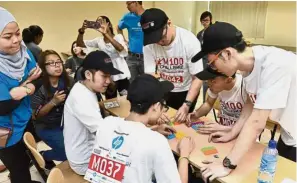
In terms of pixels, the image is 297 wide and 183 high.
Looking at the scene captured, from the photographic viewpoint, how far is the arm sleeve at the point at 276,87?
128cm

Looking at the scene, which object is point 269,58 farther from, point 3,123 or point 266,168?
point 3,123

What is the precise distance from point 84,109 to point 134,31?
2397 millimetres

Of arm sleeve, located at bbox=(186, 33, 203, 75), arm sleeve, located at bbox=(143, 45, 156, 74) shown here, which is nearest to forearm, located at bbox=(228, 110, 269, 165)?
arm sleeve, located at bbox=(186, 33, 203, 75)

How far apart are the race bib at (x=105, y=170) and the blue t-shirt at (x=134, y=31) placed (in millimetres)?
2601

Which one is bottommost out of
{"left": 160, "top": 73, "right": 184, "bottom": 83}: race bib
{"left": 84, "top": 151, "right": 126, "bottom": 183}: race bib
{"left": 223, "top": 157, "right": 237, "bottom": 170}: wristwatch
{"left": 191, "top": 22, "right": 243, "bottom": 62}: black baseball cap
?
{"left": 223, "top": 157, "right": 237, "bottom": 170}: wristwatch

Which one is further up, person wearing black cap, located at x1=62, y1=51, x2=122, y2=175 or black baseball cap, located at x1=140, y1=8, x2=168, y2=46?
black baseball cap, located at x1=140, y1=8, x2=168, y2=46

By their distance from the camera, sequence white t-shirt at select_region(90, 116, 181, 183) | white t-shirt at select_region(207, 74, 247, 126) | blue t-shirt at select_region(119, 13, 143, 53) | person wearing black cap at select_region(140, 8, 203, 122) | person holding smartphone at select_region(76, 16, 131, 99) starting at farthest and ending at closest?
blue t-shirt at select_region(119, 13, 143, 53), person holding smartphone at select_region(76, 16, 131, 99), person wearing black cap at select_region(140, 8, 203, 122), white t-shirt at select_region(207, 74, 247, 126), white t-shirt at select_region(90, 116, 181, 183)

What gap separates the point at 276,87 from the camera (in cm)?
128

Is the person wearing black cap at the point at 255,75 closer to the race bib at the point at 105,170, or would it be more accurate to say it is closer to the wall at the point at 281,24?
the race bib at the point at 105,170

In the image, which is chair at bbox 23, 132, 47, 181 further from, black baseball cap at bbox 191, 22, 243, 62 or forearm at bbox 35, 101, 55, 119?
black baseball cap at bbox 191, 22, 243, 62

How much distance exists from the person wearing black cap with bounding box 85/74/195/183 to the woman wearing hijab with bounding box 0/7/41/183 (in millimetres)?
701

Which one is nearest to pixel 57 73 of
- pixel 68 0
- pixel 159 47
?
pixel 159 47

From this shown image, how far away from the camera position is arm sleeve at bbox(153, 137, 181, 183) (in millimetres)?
1138

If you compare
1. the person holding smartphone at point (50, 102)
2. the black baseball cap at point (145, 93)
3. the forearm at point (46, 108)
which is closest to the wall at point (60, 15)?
the person holding smartphone at point (50, 102)
